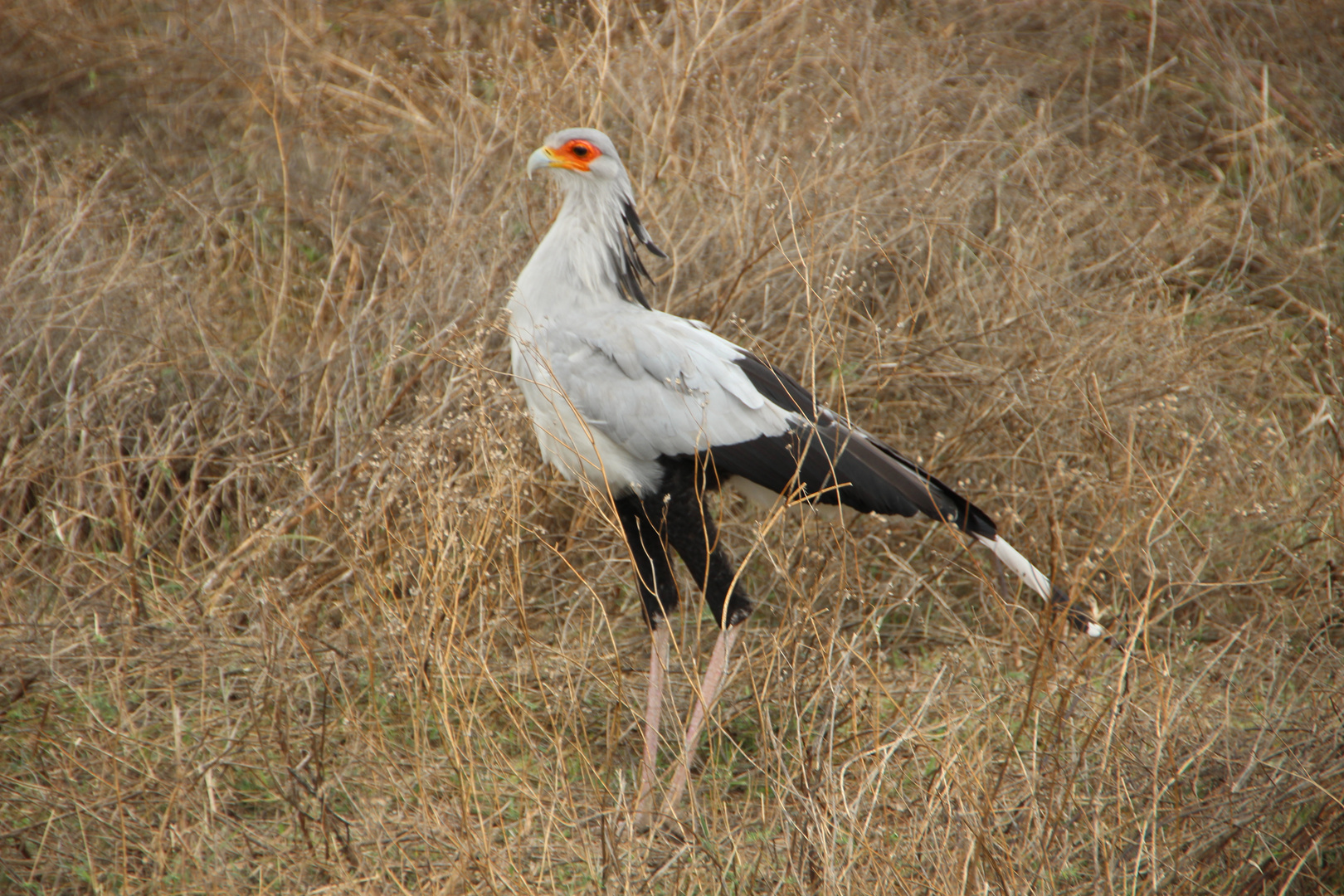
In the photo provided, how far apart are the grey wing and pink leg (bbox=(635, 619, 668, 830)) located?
1.73 feet

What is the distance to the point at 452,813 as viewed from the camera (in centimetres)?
266

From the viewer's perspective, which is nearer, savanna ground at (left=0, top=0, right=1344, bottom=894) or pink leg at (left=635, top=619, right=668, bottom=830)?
savanna ground at (left=0, top=0, right=1344, bottom=894)

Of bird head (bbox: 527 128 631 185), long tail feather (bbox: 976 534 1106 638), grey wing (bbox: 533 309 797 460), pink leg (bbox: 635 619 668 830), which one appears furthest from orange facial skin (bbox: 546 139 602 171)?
long tail feather (bbox: 976 534 1106 638)

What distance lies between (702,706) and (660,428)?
0.76 m

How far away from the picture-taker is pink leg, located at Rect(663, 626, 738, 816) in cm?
300

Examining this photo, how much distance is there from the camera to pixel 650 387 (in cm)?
311

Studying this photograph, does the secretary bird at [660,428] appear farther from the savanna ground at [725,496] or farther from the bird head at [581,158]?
the savanna ground at [725,496]

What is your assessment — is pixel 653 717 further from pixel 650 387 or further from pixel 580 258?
pixel 580 258

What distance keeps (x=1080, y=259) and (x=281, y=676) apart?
3.72 metres

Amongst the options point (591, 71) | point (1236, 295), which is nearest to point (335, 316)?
point (591, 71)

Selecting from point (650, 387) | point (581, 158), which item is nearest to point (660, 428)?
point (650, 387)

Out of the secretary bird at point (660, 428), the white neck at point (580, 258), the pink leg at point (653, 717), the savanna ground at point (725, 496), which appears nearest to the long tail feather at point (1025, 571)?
the secretary bird at point (660, 428)

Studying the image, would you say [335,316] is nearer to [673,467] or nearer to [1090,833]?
[673,467]

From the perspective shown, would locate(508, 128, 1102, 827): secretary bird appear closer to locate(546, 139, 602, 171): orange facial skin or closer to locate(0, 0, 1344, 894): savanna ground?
locate(546, 139, 602, 171): orange facial skin
